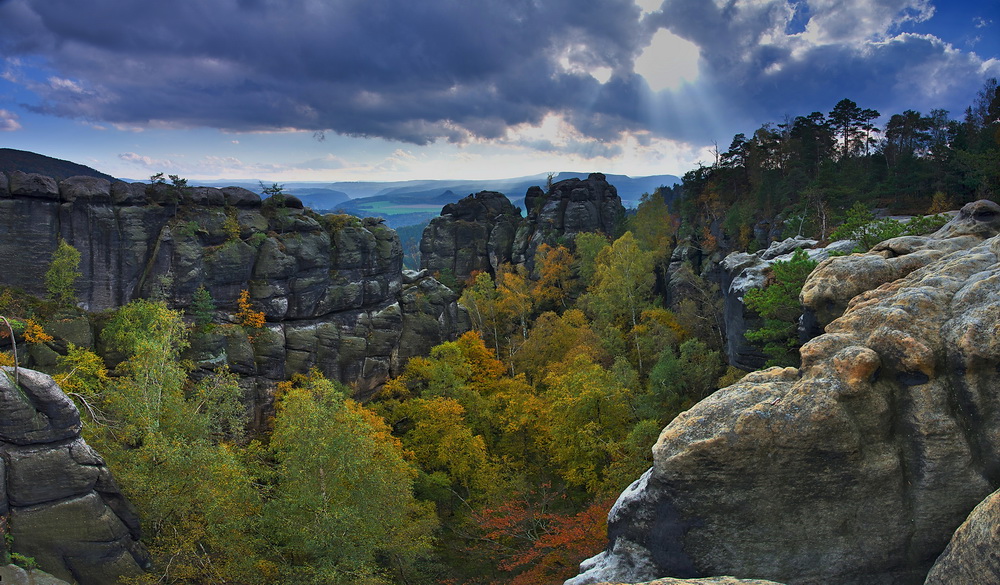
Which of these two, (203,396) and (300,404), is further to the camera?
(203,396)

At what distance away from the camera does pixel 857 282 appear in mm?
14445

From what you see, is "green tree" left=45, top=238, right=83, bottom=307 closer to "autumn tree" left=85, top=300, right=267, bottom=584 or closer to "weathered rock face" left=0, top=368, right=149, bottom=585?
"autumn tree" left=85, top=300, right=267, bottom=584

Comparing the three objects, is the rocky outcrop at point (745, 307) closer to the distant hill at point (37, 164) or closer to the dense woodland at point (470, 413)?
the dense woodland at point (470, 413)

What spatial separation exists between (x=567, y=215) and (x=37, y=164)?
6555 centimetres

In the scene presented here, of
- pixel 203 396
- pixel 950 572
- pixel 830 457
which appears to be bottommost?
pixel 203 396

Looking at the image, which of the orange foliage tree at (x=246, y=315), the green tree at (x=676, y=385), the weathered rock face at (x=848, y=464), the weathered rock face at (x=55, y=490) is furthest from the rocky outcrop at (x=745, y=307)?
the orange foliage tree at (x=246, y=315)

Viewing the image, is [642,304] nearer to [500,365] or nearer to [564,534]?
[500,365]

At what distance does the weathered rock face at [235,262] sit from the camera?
3219 centimetres

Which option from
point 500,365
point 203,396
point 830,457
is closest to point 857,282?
point 830,457

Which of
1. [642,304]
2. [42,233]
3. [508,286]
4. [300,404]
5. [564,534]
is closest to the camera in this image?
[564,534]

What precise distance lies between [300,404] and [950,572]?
2171cm

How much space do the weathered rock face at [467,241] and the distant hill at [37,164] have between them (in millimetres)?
40073

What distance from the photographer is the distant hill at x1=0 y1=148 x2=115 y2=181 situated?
56375 mm

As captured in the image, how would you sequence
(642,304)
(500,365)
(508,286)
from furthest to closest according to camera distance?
(508,286)
(642,304)
(500,365)
